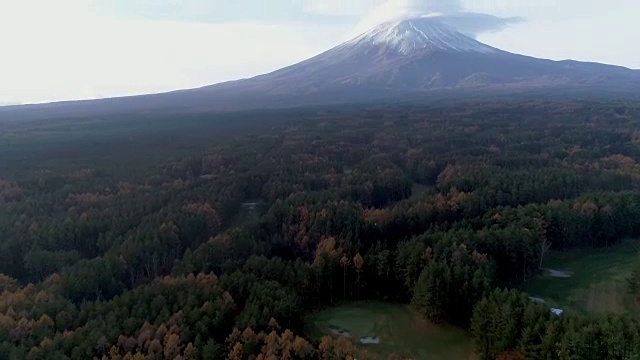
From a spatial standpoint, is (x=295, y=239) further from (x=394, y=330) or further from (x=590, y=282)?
(x=590, y=282)

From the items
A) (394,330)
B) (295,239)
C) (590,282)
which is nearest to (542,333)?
(394,330)

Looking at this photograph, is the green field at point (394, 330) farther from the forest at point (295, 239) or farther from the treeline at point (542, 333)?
the treeline at point (542, 333)

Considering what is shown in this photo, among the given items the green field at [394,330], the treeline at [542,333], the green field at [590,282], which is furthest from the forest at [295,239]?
the green field at [590,282]

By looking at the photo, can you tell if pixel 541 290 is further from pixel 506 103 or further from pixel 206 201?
pixel 506 103

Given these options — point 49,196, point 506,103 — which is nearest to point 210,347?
point 49,196

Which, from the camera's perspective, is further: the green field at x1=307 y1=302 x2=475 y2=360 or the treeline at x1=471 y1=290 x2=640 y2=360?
the green field at x1=307 y1=302 x2=475 y2=360

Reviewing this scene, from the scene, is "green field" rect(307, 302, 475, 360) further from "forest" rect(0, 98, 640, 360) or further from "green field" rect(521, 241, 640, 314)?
"green field" rect(521, 241, 640, 314)

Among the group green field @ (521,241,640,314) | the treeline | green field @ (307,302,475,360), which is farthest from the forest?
green field @ (521,241,640,314)

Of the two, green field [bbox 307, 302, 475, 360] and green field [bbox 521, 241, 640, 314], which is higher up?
green field [bbox 307, 302, 475, 360]
